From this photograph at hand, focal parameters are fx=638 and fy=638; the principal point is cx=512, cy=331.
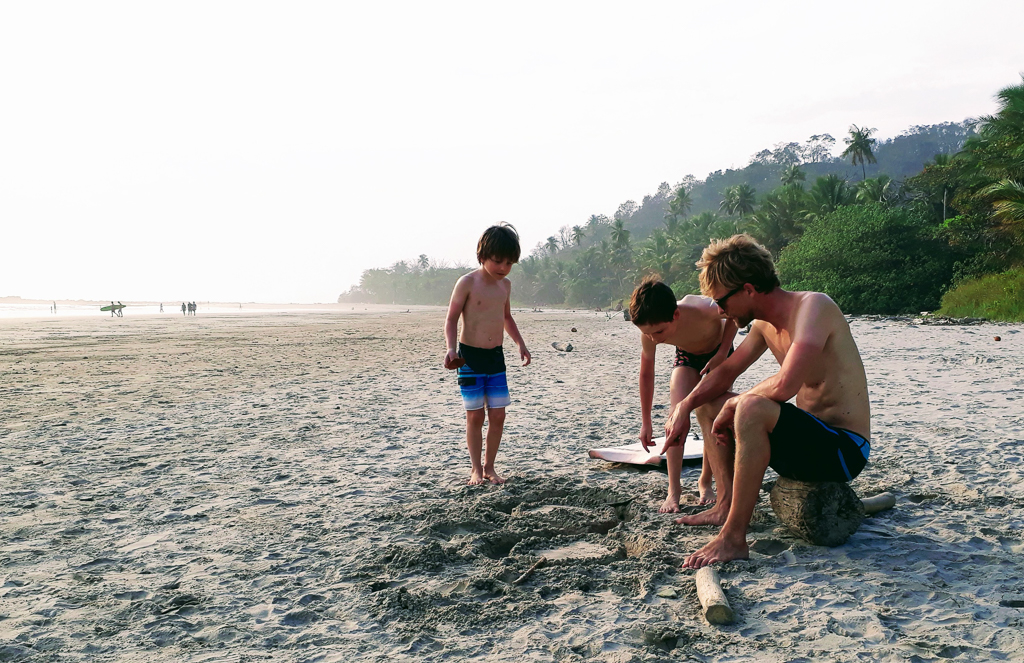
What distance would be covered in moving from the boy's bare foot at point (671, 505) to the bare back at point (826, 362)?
0.95 meters

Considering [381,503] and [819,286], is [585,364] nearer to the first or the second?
[381,503]

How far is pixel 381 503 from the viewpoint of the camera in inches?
147

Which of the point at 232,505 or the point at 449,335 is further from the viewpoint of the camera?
the point at 449,335

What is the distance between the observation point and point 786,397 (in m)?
2.56

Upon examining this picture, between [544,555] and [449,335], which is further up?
[449,335]

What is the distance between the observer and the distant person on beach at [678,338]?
10.6 feet

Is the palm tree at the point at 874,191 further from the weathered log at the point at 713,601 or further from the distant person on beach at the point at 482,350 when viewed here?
the weathered log at the point at 713,601

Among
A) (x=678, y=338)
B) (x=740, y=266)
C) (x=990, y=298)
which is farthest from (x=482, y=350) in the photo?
(x=990, y=298)

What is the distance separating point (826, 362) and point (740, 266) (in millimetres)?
545

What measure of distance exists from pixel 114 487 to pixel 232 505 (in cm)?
98

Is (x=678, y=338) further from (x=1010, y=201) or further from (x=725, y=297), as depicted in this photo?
(x=1010, y=201)

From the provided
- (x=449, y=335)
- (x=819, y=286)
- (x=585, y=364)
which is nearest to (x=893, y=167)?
(x=819, y=286)

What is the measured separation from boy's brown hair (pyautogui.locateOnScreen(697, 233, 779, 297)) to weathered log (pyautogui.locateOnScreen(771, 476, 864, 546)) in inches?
36.7

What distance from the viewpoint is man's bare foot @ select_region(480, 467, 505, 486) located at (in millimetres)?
4062
